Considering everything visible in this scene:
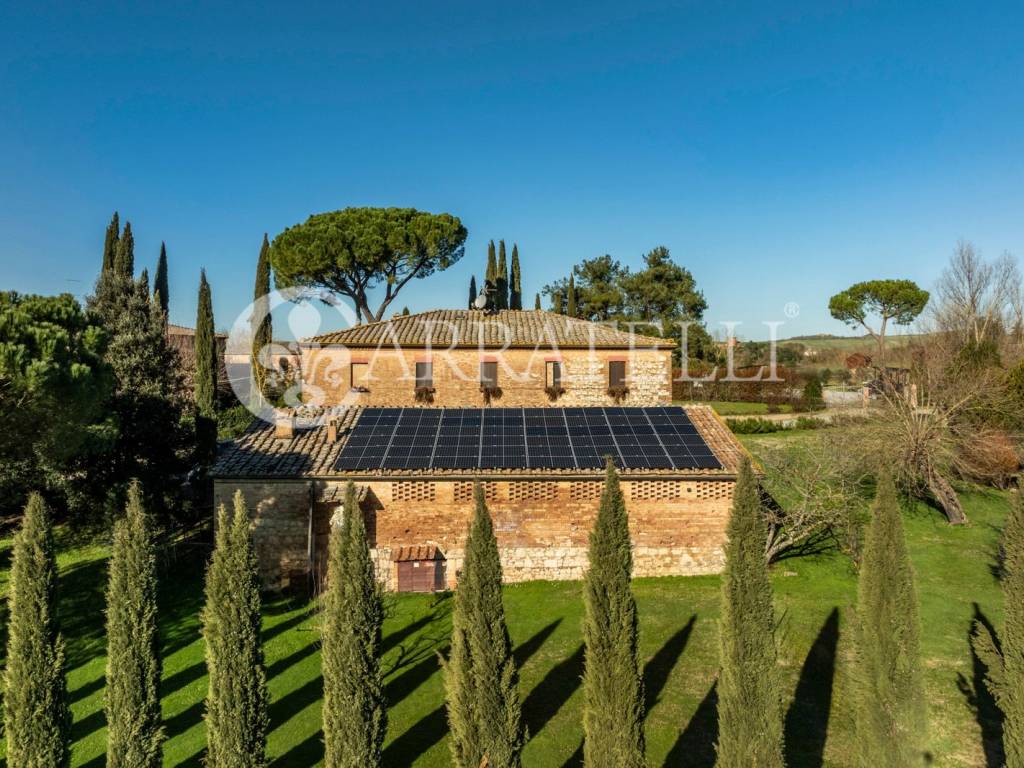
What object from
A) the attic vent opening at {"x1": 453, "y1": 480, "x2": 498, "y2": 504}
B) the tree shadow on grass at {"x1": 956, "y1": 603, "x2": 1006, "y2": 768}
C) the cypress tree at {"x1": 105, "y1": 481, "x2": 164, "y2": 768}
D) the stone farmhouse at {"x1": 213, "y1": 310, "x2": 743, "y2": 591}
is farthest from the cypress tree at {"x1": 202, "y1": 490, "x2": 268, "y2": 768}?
the tree shadow on grass at {"x1": 956, "y1": 603, "x2": 1006, "y2": 768}

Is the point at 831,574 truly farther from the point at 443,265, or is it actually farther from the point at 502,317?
the point at 443,265

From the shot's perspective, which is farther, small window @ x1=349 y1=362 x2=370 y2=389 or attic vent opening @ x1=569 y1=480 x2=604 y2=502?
small window @ x1=349 y1=362 x2=370 y2=389

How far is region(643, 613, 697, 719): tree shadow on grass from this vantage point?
8.76m

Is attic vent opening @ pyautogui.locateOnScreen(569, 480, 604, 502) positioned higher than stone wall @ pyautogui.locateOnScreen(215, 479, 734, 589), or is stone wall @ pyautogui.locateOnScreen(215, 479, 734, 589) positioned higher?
attic vent opening @ pyautogui.locateOnScreen(569, 480, 604, 502)

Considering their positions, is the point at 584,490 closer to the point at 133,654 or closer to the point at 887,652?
the point at 887,652

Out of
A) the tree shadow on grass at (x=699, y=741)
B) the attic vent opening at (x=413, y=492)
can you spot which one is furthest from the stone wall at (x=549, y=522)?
the tree shadow on grass at (x=699, y=741)

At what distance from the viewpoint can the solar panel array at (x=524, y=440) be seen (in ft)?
42.5

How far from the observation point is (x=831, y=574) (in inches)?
517

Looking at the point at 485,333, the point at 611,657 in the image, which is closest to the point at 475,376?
the point at 485,333

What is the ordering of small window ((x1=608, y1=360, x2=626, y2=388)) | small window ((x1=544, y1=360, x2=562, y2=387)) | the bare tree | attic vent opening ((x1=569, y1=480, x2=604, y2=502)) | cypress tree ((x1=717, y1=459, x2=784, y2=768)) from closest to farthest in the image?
cypress tree ((x1=717, y1=459, x2=784, y2=768))
attic vent opening ((x1=569, y1=480, x2=604, y2=502))
the bare tree
small window ((x1=544, y1=360, x2=562, y2=387))
small window ((x1=608, y1=360, x2=626, y2=388))

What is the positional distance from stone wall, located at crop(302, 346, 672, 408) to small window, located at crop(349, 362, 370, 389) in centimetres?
11

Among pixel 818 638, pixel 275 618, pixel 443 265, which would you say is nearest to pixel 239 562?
pixel 275 618

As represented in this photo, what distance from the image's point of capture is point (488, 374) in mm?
21281

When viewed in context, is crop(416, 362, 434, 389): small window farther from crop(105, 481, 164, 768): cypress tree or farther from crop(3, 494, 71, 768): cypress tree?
crop(3, 494, 71, 768): cypress tree
